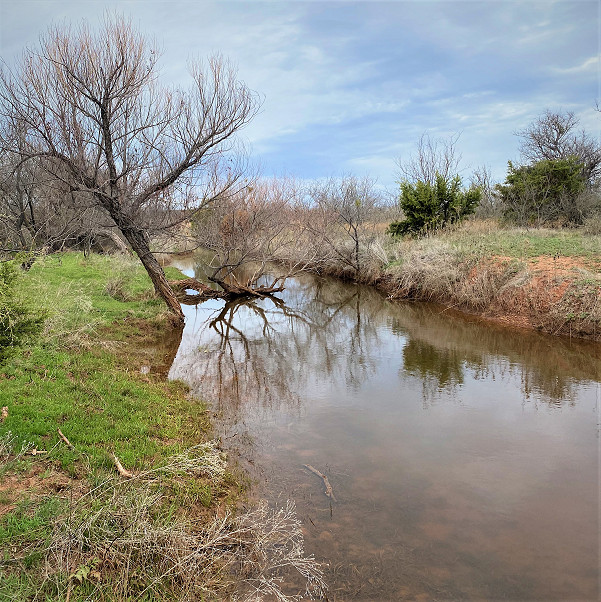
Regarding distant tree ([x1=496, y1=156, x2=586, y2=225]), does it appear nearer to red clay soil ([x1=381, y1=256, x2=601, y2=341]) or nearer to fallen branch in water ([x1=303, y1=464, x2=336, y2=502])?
red clay soil ([x1=381, y1=256, x2=601, y2=341])

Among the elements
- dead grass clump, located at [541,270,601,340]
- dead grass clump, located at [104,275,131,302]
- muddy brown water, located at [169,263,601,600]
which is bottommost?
muddy brown water, located at [169,263,601,600]

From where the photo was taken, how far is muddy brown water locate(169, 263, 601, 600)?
4.08 metres

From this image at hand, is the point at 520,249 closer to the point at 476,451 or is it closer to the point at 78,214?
the point at 476,451

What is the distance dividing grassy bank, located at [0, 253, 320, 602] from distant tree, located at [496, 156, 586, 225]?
20.0m

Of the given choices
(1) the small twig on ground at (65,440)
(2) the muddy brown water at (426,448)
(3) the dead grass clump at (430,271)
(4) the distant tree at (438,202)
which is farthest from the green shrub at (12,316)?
(4) the distant tree at (438,202)

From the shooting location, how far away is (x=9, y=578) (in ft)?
9.57

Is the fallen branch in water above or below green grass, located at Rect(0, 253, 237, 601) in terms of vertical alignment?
below

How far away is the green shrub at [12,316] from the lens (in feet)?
12.9

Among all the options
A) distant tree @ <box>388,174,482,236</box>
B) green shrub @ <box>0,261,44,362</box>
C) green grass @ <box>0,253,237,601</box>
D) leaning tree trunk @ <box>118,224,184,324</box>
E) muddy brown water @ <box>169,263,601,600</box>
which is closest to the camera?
green grass @ <box>0,253,237,601</box>

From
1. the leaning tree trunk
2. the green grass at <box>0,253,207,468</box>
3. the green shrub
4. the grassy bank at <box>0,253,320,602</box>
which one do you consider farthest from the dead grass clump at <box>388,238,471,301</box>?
the green shrub

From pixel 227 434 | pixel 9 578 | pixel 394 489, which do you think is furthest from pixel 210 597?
pixel 227 434

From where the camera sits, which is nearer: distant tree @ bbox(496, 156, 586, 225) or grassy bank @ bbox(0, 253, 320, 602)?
grassy bank @ bbox(0, 253, 320, 602)

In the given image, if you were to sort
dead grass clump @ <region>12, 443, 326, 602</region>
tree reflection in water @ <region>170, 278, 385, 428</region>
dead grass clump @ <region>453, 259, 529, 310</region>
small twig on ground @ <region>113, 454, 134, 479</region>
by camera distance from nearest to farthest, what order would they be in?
dead grass clump @ <region>12, 443, 326, 602</region>
small twig on ground @ <region>113, 454, 134, 479</region>
tree reflection in water @ <region>170, 278, 385, 428</region>
dead grass clump @ <region>453, 259, 529, 310</region>

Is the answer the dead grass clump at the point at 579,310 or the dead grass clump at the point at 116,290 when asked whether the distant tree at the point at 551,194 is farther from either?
the dead grass clump at the point at 116,290
